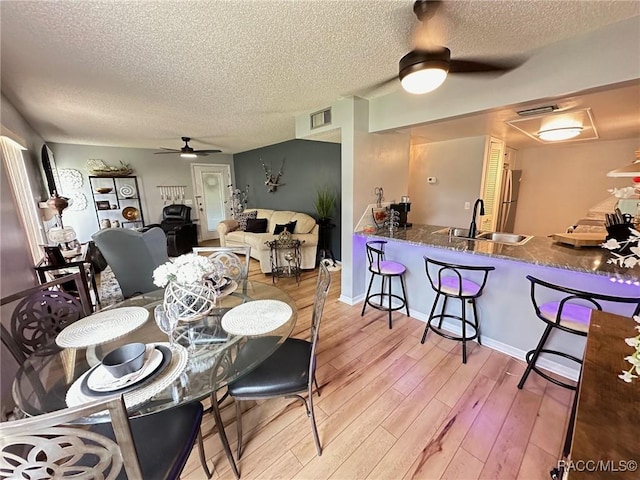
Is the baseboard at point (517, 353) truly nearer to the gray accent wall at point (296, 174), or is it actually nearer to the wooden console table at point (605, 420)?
the wooden console table at point (605, 420)

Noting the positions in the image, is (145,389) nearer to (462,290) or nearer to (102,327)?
(102,327)

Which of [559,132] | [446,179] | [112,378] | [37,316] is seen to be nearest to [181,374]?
[112,378]

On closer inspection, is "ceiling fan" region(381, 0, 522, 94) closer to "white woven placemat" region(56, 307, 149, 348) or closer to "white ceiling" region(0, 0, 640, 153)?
"white ceiling" region(0, 0, 640, 153)

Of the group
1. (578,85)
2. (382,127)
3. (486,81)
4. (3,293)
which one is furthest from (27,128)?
(578,85)

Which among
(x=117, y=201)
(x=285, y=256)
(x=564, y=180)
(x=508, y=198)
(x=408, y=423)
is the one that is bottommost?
(x=408, y=423)

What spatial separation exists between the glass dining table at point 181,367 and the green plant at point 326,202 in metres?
3.15

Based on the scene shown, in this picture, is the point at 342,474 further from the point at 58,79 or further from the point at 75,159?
the point at 75,159

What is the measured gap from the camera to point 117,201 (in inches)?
231

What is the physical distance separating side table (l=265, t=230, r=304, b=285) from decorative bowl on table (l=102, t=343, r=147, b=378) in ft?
9.79

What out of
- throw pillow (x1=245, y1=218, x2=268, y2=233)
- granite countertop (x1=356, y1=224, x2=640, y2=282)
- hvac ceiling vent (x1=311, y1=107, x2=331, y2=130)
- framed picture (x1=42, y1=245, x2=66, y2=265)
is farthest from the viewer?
throw pillow (x1=245, y1=218, x2=268, y2=233)

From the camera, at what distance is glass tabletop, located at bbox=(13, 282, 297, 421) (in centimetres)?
105

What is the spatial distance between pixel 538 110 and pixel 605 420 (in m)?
2.73

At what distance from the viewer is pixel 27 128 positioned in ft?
11.4

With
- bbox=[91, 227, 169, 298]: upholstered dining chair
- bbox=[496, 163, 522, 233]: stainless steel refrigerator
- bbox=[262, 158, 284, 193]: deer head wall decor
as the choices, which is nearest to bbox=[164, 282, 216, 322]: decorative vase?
bbox=[91, 227, 169, 298]: upholstered dining chair
